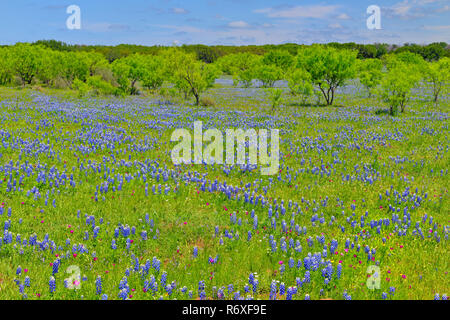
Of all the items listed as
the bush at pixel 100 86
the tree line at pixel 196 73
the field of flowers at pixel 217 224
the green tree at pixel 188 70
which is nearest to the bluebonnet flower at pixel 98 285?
the field of flowers at pixel 217 224

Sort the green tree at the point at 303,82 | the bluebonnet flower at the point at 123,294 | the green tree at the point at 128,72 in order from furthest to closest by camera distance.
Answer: the green tree at the point at 128,72 < the green tree at the point at 303,82 < the bluebonnet flower at the point at 123,294

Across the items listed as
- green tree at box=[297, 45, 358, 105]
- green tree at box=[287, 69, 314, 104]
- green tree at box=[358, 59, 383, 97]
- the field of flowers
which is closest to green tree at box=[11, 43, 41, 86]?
green tree at box=[287, 69, 314, 104]

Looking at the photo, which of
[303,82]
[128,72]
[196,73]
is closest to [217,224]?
[196,73]

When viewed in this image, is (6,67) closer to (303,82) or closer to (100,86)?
(100,86)

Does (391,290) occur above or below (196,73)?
below

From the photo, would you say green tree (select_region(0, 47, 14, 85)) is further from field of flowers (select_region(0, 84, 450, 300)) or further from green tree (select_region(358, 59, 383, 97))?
green tree (select_region(358, 59, 383, 97))

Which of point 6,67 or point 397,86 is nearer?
point 397,86

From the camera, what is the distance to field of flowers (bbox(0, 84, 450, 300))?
5121mm

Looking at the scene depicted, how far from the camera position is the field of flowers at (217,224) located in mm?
5121

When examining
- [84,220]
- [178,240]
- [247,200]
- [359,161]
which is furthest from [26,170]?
[359,161]

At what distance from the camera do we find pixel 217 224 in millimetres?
7152

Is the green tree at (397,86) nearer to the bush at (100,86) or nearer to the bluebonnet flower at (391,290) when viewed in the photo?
the bluebonnet flower at (391,290)

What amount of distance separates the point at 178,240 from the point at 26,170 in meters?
5.56

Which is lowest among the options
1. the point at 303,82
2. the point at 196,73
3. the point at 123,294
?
the point at 123,294
